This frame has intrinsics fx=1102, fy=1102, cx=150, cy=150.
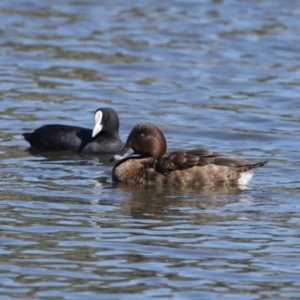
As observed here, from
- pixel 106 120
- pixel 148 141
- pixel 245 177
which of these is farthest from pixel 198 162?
pixel 106 120

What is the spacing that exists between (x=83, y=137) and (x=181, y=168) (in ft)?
9.38

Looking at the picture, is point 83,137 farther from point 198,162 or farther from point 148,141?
point 198,162

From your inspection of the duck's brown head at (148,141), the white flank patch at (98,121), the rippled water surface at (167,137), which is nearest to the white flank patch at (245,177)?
the rippled water surface at (167,137)

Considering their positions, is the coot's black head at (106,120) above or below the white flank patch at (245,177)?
above

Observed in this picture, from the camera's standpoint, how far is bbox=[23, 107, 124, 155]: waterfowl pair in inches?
565

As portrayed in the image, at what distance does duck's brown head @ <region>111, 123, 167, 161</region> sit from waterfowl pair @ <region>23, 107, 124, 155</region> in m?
1.84

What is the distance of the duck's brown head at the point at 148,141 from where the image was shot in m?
12.4

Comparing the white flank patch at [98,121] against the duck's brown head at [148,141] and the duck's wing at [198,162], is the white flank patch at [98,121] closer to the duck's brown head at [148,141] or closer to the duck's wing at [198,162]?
the duck's brown head at [148,141]

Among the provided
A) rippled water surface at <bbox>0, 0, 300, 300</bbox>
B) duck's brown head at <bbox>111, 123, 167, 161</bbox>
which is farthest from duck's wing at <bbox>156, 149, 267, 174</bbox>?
duck's brown head at <bbox>111, 123, 167, 161</bbox>

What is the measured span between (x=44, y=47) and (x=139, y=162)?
9302 mm

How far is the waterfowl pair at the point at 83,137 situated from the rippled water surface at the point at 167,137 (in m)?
0.25

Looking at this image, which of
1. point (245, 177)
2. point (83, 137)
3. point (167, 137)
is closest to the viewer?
point (245, 177)

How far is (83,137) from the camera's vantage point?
1445 cm

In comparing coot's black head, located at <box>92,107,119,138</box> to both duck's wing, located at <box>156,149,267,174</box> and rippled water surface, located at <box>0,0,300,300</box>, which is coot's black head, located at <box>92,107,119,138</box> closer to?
rippled water surface, located at <box>0,0,300,300</box>
